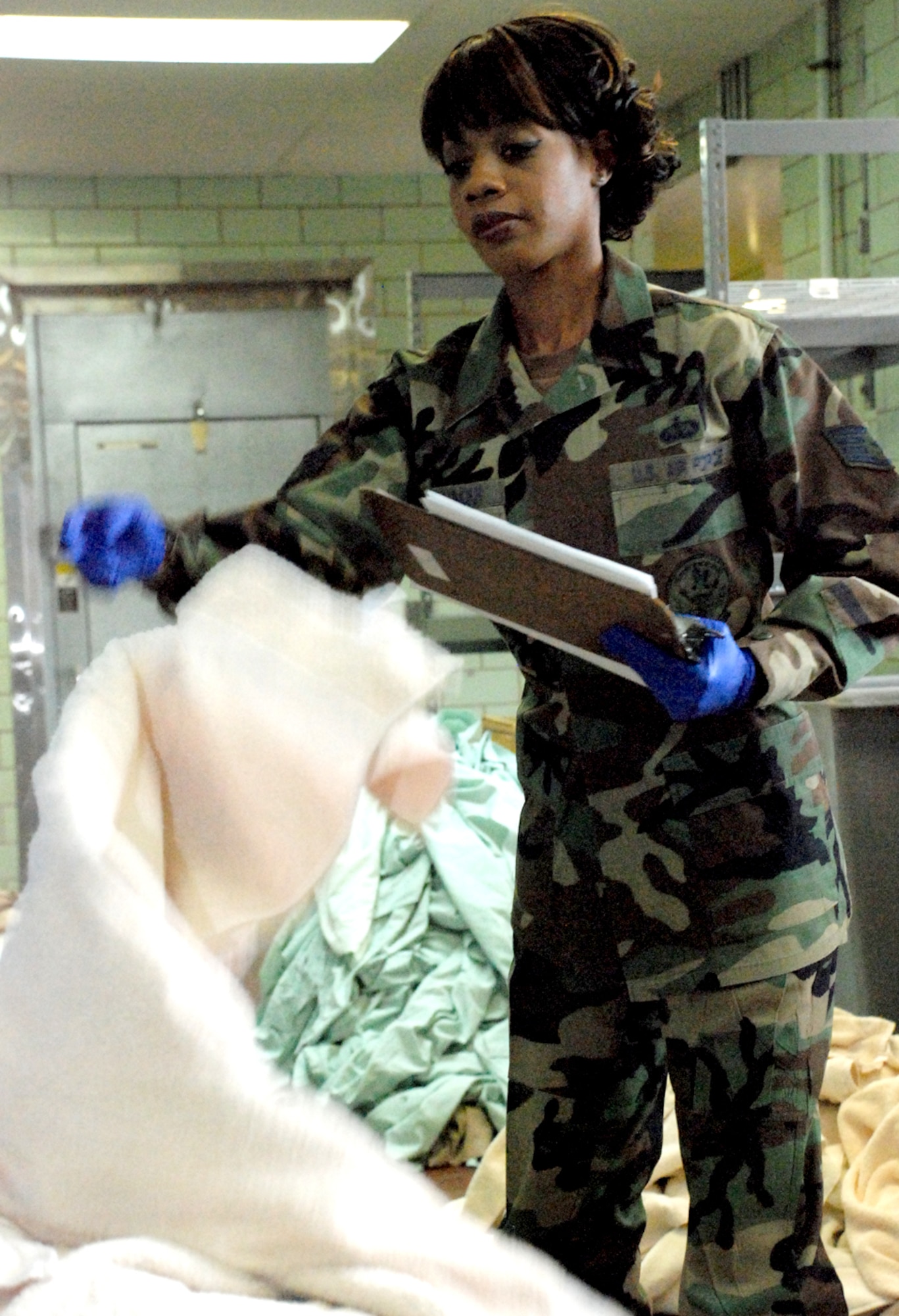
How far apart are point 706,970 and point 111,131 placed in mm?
4300

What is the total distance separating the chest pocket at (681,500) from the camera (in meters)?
1.52

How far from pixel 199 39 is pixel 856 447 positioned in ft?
10.6

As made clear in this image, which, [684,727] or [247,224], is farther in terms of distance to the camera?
[247,224]

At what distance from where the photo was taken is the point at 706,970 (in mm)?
1480

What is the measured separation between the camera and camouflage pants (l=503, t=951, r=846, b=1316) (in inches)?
57.6

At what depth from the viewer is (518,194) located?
1.53 m

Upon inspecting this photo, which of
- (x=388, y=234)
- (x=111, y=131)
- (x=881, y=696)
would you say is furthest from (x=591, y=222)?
(x=388, y=234)

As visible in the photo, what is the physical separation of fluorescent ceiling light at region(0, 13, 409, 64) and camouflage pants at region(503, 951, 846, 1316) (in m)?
3.29


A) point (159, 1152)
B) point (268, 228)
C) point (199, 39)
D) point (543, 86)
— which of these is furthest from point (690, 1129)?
point (268, 228)

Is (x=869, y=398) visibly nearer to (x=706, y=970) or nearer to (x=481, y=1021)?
(x=481, y=1021)

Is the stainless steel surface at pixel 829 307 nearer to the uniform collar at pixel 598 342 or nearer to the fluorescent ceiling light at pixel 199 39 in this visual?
the uniform collar at pixel 598 342

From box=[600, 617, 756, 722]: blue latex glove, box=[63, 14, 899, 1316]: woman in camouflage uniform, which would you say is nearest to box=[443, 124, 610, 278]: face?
box=[63, 14, 899, 1316]: woman in camouflage uniform

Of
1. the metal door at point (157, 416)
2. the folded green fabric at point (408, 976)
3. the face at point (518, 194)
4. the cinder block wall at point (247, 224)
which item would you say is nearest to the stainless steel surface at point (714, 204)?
the folded green fabric at point (408, 976)

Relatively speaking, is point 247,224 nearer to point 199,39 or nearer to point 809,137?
point 199,39
